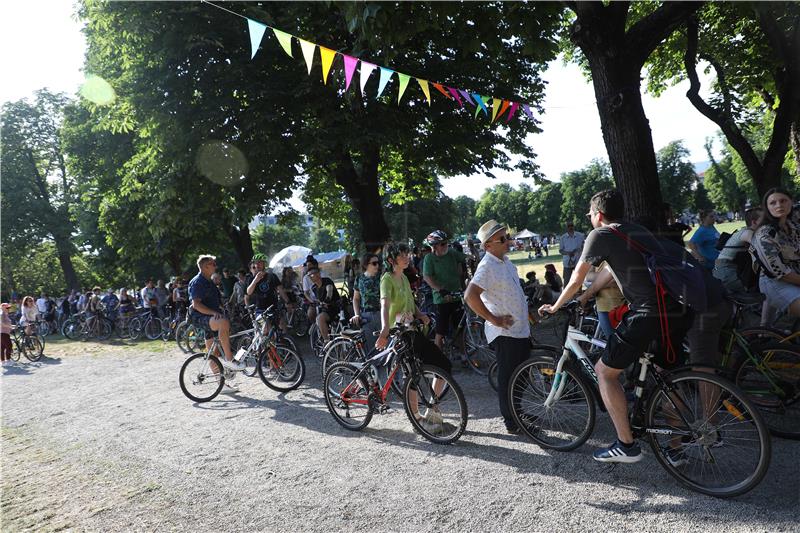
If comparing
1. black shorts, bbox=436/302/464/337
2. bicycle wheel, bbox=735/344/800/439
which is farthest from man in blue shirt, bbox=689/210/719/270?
bicycle wheel, bbox=735/344/800/439

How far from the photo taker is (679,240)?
273 inches

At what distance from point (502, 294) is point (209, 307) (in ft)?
16.0

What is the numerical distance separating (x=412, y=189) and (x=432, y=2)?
→ 13323 mm

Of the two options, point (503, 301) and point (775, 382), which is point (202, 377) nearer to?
point (503, 301)

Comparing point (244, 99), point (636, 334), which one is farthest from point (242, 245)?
point (636, 334)

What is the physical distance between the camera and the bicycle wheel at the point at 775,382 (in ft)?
13.6

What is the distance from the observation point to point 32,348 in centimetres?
1494

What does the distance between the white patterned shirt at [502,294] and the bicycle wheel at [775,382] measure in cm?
183

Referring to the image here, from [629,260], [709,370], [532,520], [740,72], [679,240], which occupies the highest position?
[740,72]

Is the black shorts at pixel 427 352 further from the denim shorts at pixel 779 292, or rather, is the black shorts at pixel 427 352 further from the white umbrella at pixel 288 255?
the white umbrella at pixel 288 255

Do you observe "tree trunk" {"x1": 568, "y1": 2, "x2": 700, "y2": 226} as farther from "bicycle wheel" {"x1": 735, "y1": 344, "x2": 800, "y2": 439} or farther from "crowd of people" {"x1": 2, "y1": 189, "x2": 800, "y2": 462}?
"bicycle wheel" {"x1": 735, "y1": 344, "x2": 800, "y2": 439}

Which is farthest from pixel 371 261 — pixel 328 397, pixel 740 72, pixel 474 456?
pixel 740 72

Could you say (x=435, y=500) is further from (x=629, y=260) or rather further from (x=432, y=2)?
(x=432, y=2)

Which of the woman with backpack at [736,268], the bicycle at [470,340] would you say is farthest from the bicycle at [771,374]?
the bicycle at [470,340]
